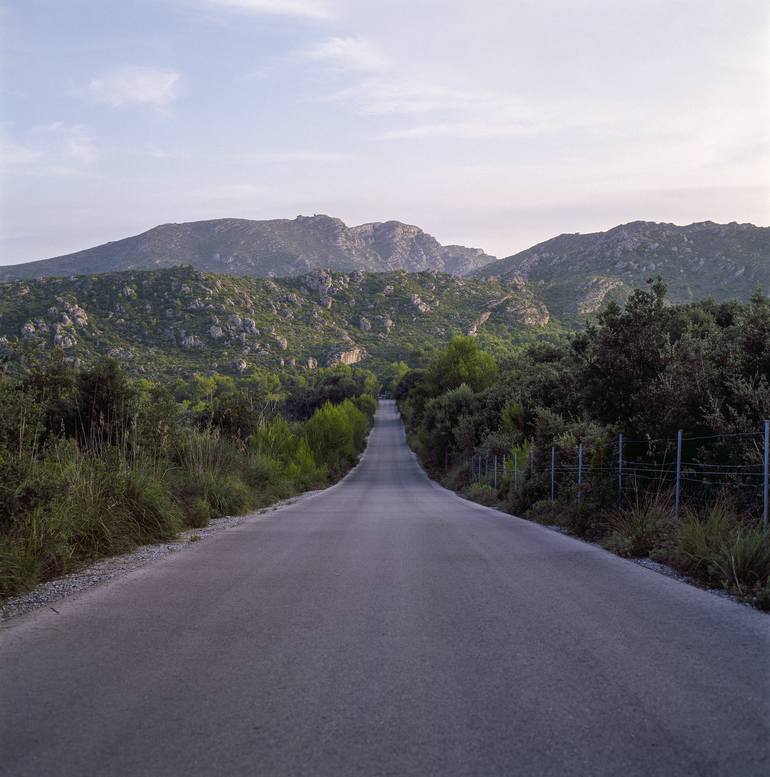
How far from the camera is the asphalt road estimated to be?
138 inches

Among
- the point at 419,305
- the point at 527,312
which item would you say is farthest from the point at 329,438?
the point at 419,305

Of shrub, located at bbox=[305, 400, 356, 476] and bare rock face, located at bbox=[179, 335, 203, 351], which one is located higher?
bare rock face, located at bbox=[179, 335, 203, 351]

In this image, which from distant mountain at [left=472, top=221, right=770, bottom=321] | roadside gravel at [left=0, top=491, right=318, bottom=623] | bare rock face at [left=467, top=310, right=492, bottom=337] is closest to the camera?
roadside gravel at [left=0, top=491, right=318, bottom=623]

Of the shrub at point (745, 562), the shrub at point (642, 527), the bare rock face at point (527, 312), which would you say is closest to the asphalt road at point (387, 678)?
the shrub at point (745, 562)

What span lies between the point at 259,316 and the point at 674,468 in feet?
298

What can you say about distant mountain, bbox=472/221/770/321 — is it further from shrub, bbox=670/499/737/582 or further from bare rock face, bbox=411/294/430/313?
shrub, bbox=670/499/737/582

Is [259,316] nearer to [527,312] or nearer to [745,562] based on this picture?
[527,312]

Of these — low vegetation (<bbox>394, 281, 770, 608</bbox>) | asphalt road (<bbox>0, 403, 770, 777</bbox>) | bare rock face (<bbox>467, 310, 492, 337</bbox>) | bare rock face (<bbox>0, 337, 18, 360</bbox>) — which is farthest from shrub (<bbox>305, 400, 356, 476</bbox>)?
bare rock face (<bbox>467, 310, 492, 337</bbox>)

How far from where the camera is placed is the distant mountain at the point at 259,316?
70500 millimetres

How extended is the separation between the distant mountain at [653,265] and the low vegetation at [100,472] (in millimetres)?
76589

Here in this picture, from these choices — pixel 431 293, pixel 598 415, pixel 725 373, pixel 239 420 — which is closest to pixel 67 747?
pixel 725 373

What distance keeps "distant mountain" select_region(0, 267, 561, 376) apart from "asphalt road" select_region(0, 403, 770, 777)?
4007 cm

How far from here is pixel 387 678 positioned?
4617 mm

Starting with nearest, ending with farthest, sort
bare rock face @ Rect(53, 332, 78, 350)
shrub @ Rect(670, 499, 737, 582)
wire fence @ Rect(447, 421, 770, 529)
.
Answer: shrub @ Rect(670, 499, 737, 582)
wire fence @ Rect(447, 421, 770, 529)
bare rock face @ Rect(53, 332, 78, 350)
